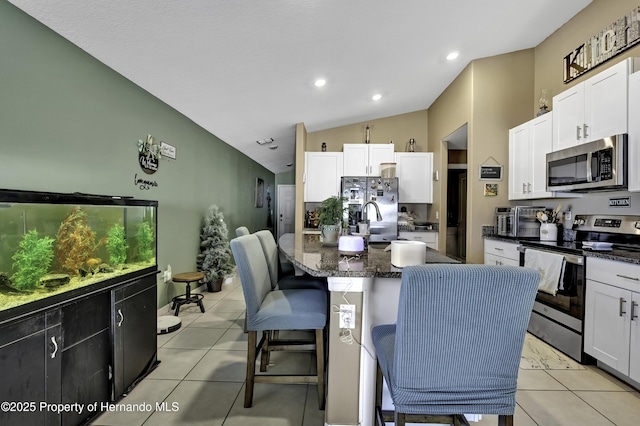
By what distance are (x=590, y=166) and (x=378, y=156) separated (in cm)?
293

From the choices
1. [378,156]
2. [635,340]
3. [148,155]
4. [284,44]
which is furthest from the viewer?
[378,156]

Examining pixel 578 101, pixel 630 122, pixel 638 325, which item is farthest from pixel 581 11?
pixel 638 325

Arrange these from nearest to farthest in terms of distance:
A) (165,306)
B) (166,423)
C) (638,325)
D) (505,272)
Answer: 1. (505,272)
2. (166,423)
3. (638,325)
4. (165,306)

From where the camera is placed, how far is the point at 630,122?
7.57 ft

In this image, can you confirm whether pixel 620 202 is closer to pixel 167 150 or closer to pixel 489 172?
pixel 489 172

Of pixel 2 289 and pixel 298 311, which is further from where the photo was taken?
pixel 298 311

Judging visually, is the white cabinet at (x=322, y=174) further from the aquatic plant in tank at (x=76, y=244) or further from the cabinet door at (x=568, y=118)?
the aquatic plant in tank at (x=76, y=244)

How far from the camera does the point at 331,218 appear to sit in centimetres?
236

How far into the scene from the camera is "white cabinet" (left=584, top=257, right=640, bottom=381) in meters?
1.98

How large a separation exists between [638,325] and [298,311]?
7.27 feet

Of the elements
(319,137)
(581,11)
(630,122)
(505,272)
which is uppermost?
(581,11)

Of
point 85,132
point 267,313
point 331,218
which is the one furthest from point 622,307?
point 85,132

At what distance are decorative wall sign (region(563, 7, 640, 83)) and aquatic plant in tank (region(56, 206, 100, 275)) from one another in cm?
430

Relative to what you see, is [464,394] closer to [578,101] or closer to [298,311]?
[298,311]
